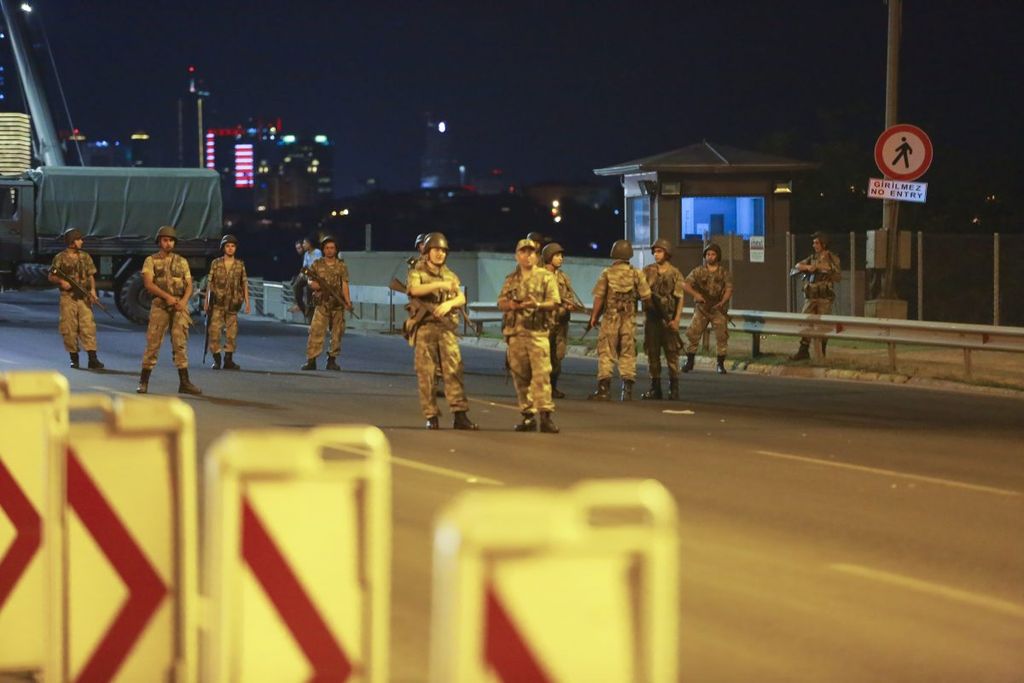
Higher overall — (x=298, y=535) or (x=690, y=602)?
(x=298, y=535)

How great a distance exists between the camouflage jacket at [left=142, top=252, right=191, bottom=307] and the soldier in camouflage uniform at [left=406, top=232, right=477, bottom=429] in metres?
4.66

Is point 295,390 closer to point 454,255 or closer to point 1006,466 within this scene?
point 1006,466

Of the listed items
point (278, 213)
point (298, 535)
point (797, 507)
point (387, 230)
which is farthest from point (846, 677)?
point (278, 213)

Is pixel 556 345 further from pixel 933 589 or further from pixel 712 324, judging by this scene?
pixel 933 589

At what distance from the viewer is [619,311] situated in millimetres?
18500

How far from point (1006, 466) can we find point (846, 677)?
6958 millimetres

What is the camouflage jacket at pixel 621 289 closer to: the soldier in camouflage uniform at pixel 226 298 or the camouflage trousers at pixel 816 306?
the camouflage trousers at pixel 816 306

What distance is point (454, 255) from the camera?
1491 inches

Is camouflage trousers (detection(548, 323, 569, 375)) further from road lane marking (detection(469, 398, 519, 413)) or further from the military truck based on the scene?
the military truck

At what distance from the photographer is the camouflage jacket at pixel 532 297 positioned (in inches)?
605

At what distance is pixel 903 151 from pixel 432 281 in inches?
367

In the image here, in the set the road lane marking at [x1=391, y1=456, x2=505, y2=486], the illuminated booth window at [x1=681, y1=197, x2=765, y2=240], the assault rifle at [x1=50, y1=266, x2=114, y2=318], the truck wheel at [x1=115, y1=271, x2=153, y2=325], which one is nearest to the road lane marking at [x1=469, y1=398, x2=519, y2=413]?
the road lane marking at [x1=391, y1=456, x2=505, y2=486]

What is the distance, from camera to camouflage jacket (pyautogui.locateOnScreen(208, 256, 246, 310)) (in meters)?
23.2

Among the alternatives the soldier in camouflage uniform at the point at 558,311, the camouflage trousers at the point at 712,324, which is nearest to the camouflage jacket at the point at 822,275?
the camouflage trousers at the point at 712,324
